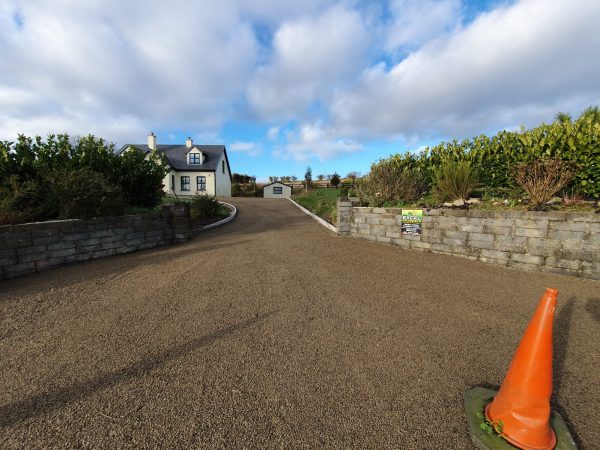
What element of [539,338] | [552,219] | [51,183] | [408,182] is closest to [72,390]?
[539,338]

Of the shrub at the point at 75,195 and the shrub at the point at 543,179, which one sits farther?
the shrub at the point at 75,195

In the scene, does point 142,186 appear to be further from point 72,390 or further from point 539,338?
point 539,338

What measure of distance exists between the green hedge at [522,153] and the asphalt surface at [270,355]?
3.22 metres

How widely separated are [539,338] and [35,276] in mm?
7255

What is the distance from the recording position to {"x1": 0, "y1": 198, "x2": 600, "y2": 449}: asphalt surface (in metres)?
1.96

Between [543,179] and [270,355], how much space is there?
637cm

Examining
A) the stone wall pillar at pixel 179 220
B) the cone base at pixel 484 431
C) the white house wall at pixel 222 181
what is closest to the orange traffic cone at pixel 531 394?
the cone base at pixel 484 431

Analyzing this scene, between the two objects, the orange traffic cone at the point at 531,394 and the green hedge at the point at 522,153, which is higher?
the green hedge at the point at 522,153

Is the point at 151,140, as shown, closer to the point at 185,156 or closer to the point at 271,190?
the point at 185,156

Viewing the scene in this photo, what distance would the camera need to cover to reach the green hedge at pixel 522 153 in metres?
6.31

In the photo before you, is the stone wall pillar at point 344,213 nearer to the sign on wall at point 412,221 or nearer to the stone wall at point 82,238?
the sign on wall at point 412,221

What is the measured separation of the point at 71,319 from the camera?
3557 millimetres

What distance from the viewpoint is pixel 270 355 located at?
9.12 feet

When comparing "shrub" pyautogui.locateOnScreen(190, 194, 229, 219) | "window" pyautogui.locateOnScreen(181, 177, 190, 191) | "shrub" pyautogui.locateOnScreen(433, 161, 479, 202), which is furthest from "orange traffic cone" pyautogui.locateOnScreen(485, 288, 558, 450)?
"window" pyautogui.locateOnScreen(181, 177, 190, 191)
